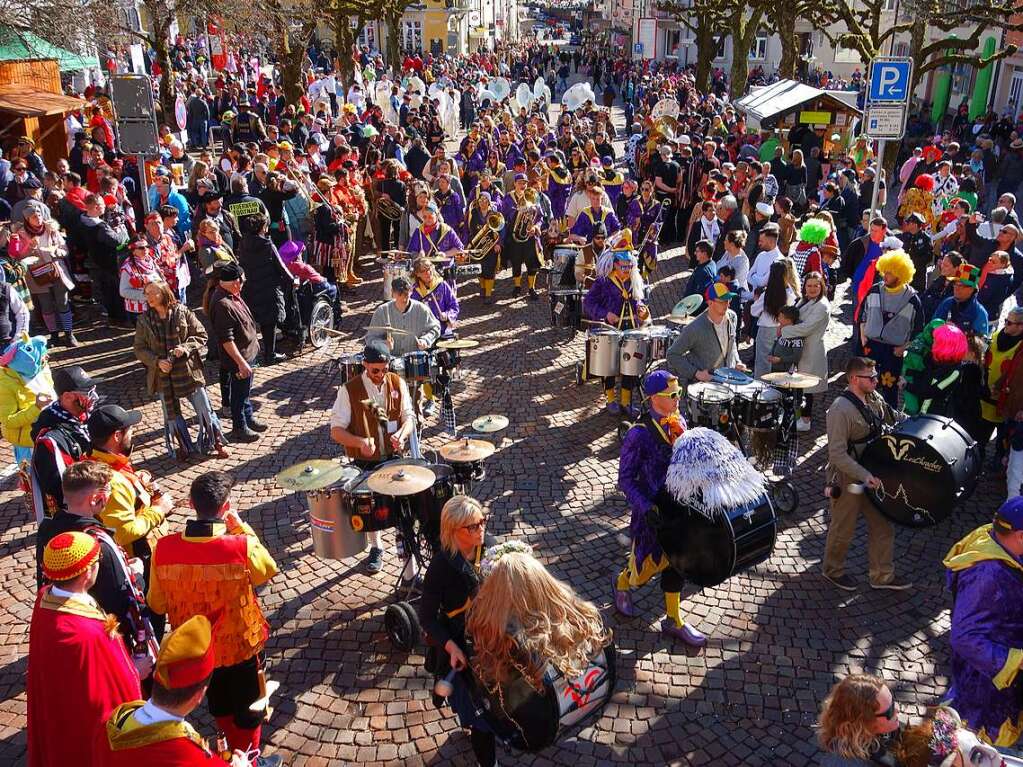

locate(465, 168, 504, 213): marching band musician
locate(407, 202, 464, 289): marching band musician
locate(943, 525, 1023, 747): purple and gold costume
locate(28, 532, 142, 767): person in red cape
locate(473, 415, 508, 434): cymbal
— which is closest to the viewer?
locate(28, 532, 142, 767): person in red cape

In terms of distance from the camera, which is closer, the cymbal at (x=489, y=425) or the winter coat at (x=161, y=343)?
the cymbal at (x=489, y=425)

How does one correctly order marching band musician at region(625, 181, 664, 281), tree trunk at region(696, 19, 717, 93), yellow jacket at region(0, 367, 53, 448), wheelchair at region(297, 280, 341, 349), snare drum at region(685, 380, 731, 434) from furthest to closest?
1. tree trunk at region(696, 19, 717, 93)
2. marching band musician at region(625, 181, 664, 281)
3. wheelchair at region(297, 280, 341, 349)
4. snare drum at region(685, 380, 731, 434)
5. yellow jacket at region(0, 367, 53, 448)

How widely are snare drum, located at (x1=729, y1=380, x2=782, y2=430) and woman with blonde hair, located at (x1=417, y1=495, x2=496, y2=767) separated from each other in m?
3.56

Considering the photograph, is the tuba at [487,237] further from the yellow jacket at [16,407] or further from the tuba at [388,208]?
the yellow jacket at [16,407]

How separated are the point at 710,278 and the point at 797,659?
5.16 m

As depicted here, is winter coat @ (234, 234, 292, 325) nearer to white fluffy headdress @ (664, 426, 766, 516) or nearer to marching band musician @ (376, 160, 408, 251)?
marching band musician @ (376, 160, 408, 251)

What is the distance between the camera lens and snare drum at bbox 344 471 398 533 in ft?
18.5

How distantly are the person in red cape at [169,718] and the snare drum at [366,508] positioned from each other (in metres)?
2.40

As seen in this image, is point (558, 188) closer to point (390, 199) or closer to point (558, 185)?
point (558, 185)

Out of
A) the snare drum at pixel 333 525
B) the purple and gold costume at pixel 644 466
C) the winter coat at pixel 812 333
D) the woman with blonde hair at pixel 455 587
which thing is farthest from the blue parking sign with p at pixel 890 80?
the woman with blonde hair at pixel 455 587

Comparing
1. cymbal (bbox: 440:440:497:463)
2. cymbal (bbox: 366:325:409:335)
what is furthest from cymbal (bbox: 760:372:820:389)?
cymbal (bbox: 366:325:409:335)

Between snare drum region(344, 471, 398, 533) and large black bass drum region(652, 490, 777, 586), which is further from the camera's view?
snare drum region(344, 471, 398, 533)

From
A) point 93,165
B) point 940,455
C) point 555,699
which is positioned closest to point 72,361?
point 93,165

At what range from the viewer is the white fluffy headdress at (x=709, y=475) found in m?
5.05
